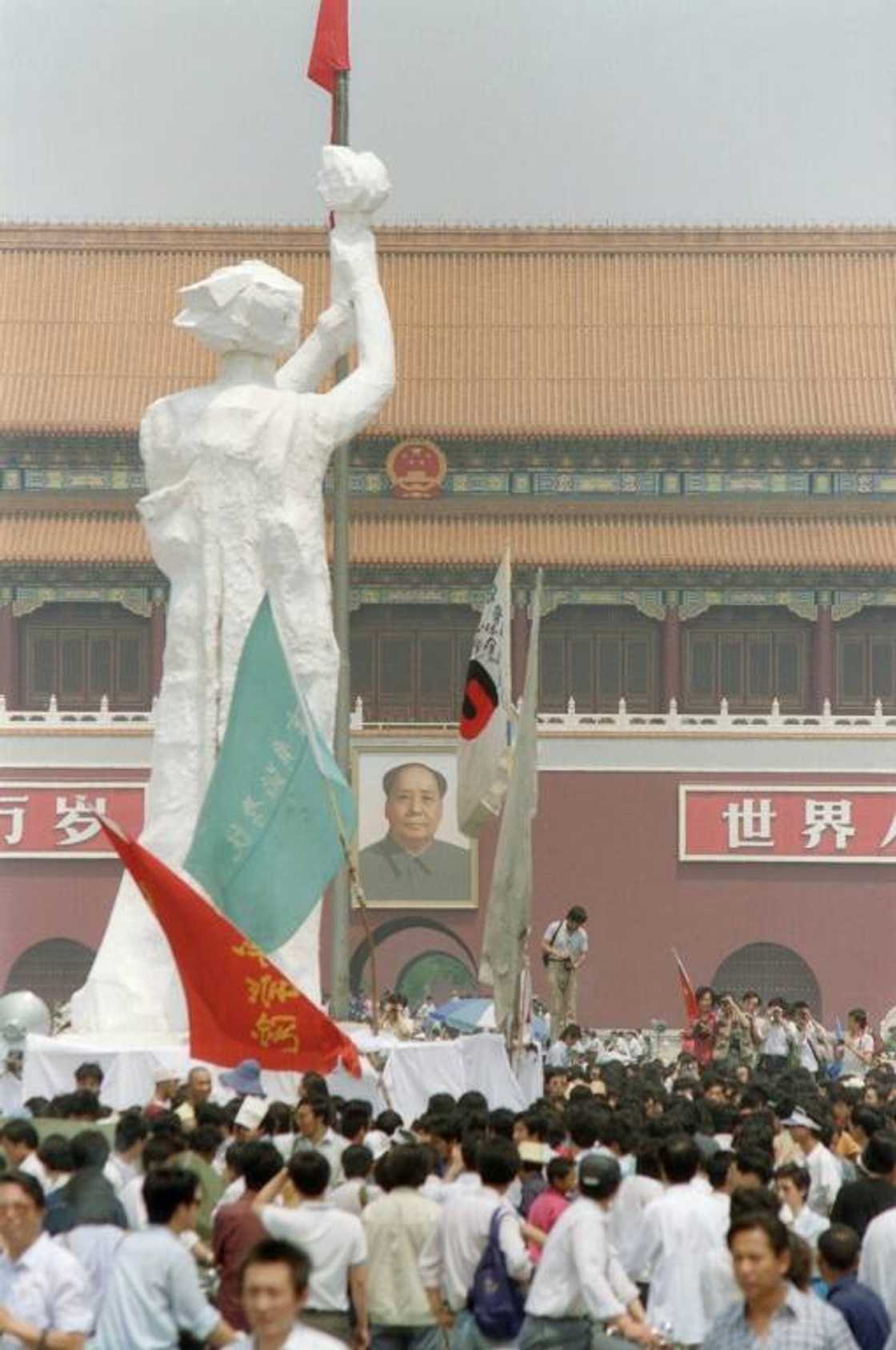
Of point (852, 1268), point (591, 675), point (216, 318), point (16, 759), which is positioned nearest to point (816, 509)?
point (591, 675)

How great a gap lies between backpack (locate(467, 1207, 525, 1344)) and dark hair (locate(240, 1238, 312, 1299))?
242 cm

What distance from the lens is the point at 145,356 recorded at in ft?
117

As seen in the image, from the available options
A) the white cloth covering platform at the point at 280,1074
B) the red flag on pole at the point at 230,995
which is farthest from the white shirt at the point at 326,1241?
the white cloth covering platform at the point at 280,1074

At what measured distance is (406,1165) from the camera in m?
8.57

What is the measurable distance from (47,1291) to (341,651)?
417 inches

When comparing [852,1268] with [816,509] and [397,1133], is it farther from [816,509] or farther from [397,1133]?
[816,509]

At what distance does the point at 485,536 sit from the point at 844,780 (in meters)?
4.82

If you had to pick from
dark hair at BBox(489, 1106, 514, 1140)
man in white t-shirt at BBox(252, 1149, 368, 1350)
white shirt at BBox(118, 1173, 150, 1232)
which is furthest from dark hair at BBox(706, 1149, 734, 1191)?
white shirt at BBox(118, 1173, 150, 1232)

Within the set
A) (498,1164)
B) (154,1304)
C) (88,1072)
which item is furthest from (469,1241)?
(88,1072)

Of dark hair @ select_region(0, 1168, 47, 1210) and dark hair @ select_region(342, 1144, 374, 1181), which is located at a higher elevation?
dark hair @ select_region(342, 1144, 374, 1181)

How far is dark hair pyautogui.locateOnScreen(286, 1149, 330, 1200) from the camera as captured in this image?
8148 mm

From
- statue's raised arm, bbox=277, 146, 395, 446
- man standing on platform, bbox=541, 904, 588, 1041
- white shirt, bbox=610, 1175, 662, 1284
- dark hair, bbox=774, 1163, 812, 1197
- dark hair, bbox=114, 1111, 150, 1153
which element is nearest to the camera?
dark hair, bbox=774, 1163, 812, 1197

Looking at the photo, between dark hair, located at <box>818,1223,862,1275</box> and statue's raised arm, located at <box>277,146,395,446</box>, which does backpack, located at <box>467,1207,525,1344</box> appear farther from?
statue's raised arm, located at <box>277,146,395,446</box>

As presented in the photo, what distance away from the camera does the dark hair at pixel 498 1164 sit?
8461mm
